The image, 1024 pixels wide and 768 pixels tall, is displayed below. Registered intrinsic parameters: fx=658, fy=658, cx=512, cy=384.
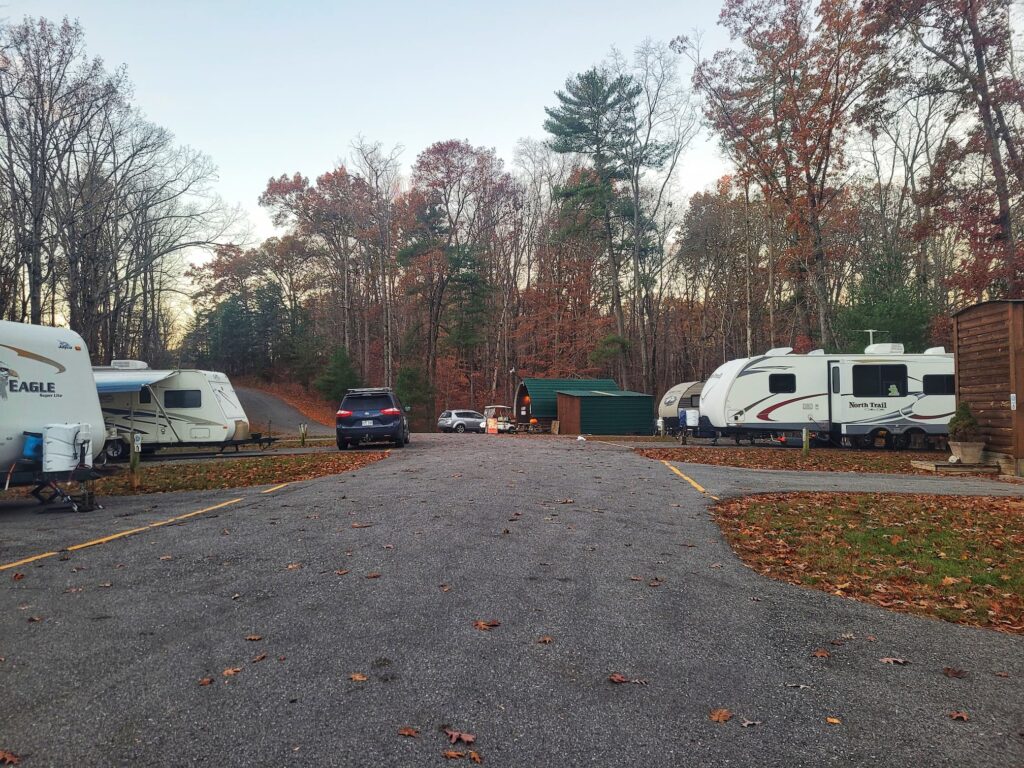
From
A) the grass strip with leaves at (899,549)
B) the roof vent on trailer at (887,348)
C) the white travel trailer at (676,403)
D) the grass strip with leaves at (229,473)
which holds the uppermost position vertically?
the roof vent on trailer at (887,348)

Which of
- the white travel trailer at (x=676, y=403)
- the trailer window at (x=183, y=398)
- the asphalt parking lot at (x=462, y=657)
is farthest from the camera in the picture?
the white travel trailer at (x=676, y=403)

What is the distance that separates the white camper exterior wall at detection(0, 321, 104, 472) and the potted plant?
1771 cm

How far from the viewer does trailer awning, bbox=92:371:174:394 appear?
60.4 feet

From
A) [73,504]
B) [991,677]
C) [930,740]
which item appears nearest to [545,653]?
[930,740]

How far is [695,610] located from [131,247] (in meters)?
34.7

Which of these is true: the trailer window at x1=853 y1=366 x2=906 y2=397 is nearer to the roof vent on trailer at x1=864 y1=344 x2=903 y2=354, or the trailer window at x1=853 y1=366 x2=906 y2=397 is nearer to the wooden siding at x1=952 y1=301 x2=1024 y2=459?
the roof vent on trailer at x1=864 y1=344 x2=903 y2=354

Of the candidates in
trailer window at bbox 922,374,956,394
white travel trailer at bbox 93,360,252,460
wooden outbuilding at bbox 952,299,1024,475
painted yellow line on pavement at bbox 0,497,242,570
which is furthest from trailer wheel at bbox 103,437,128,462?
trailer window at bbox 922,374,956,394

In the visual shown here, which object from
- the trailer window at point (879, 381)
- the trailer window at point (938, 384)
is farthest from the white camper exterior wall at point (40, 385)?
the trailer window at point (938, 384)

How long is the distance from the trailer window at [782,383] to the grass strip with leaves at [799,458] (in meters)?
1.87

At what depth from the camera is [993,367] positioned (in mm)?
14844

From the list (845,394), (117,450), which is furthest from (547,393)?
(117,450)

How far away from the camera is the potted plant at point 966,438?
15.1 meters

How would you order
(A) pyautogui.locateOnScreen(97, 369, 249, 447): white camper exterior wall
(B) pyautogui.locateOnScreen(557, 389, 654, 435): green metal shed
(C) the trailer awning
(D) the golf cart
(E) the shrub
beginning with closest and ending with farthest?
(E) the shrub < (C) the trailer awning < (A) pyautogui.locateOnScreen(97, 369, 249, 447): white camper exterior wall < (B) pyautogui.locateOnScreen(557, 389, 654, 435): green metal shed < (D) the golf cart

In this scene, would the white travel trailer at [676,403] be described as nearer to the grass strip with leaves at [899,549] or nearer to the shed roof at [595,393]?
the shed roof at [595,393]
